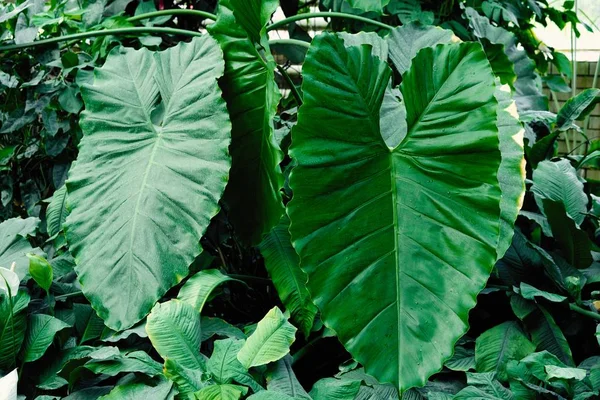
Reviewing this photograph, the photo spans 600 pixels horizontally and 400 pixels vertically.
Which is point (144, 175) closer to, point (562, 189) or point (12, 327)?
point (12, 327)

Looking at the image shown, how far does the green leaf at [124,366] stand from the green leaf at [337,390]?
1.01 feet

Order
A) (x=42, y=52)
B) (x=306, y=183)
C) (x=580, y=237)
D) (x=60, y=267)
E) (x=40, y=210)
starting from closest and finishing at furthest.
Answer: (x=306, y=183) < (x=580, y=237) < (x=60, y=267) < (x=42, y=52) < (x=40, y=210)

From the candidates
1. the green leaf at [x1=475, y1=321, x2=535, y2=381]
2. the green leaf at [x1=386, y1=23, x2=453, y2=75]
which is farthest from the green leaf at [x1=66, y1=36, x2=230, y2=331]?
the green leaf at [x1=475, y1=321, x2=535, y2=381]

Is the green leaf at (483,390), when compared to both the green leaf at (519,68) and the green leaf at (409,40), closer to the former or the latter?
the green leaf at (409,40)

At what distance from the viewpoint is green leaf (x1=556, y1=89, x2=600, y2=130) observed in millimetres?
1918

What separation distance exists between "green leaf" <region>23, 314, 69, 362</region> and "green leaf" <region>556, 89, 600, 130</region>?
1.48 metres

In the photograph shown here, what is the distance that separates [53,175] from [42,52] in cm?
42

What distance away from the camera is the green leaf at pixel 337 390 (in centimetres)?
117

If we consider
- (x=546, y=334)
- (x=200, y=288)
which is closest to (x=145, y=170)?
(x=200, y=288)

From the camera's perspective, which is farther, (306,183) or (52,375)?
(52,375)

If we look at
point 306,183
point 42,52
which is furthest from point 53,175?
point 306,183

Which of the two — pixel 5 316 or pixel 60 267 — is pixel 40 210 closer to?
pixel 60 267

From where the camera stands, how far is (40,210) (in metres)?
2.35

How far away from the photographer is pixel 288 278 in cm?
146
